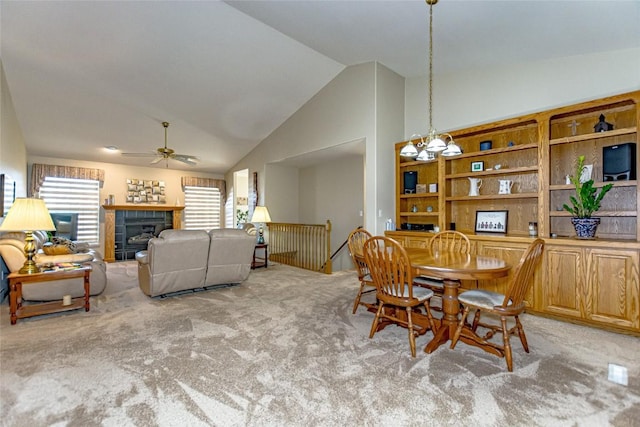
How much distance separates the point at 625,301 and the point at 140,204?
923 cm

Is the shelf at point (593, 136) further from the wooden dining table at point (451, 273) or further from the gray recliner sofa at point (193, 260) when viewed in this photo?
the gray recliner sofa at point (193, 260)

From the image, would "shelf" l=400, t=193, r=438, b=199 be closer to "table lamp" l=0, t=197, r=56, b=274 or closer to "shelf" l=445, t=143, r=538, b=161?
"shelf" l=445, t=143, r=538, b=161

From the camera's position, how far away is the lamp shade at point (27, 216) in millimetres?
2974

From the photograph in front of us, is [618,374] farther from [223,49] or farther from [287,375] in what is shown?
[223,49]

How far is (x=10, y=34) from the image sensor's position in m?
3.61

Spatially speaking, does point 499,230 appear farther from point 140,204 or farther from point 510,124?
point 140,204

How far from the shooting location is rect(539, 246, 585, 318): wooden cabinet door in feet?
9.89

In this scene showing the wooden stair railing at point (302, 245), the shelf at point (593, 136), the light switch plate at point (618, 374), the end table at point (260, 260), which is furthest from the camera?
the end table at point (260, 260)

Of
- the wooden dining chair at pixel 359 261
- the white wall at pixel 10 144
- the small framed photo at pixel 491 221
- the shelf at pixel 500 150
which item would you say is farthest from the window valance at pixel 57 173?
the small framed photo at pixel 491 221

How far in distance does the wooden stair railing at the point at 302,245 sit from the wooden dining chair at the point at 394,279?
282 cm

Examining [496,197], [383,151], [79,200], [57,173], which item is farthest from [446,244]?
[57,173]

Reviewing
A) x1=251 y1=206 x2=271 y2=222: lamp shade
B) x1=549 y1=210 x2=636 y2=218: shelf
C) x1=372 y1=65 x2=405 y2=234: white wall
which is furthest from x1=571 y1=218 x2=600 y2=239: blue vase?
x1=251 y1=206 x2=271 y2=222: lamp shade

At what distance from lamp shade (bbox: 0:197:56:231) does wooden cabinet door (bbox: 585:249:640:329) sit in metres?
5.48

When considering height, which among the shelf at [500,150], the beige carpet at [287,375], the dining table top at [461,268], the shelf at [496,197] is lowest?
the beige carpet at [287,375]
